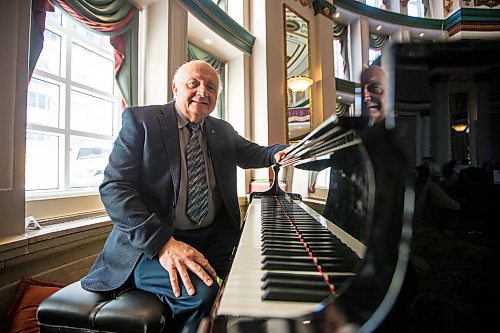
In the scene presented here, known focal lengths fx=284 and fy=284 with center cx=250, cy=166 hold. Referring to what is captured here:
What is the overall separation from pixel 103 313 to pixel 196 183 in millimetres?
618

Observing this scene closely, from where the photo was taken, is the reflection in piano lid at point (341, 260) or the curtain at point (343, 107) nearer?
the reflection in piano lid at point (341, 260)

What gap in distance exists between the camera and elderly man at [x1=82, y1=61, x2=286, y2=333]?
3.19 ft

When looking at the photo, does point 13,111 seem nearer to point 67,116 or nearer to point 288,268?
point 67,116

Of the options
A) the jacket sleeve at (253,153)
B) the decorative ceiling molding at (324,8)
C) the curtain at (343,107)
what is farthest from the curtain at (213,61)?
the curtain at (343,107)

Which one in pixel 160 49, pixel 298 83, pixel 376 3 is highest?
pixel 376 3

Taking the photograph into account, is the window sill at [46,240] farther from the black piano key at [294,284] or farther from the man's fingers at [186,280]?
the black piano key at [294,284]

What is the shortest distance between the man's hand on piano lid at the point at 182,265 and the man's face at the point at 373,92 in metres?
0.72

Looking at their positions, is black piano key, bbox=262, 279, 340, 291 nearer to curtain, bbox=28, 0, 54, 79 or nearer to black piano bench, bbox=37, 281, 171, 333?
black piano bench, bbox=37, 281, 171, 333

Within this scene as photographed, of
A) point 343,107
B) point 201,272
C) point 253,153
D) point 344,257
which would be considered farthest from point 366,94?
point 343,107

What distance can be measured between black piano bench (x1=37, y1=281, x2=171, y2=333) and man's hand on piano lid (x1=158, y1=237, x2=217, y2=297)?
0.10 metres

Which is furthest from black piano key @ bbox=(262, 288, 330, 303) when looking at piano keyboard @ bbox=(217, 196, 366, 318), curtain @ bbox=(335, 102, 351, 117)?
curtain @ bbox=(335, 102, 351, 117)

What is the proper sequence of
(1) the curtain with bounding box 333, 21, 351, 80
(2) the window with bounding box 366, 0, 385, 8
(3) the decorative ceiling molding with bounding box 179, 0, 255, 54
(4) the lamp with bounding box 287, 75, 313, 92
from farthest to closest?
(2) the window with bounding box 366, 0, 385, 8 → (1) the curtain with bounding box 333, 21, 351, 80 → (4) the lamp with bounding box 287, 75, 313, 92 → (3) the decorative ceiling molding with bounding box 179, 0, 255, 54

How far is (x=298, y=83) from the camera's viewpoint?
14.4 feet

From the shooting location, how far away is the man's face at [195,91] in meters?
1.42
